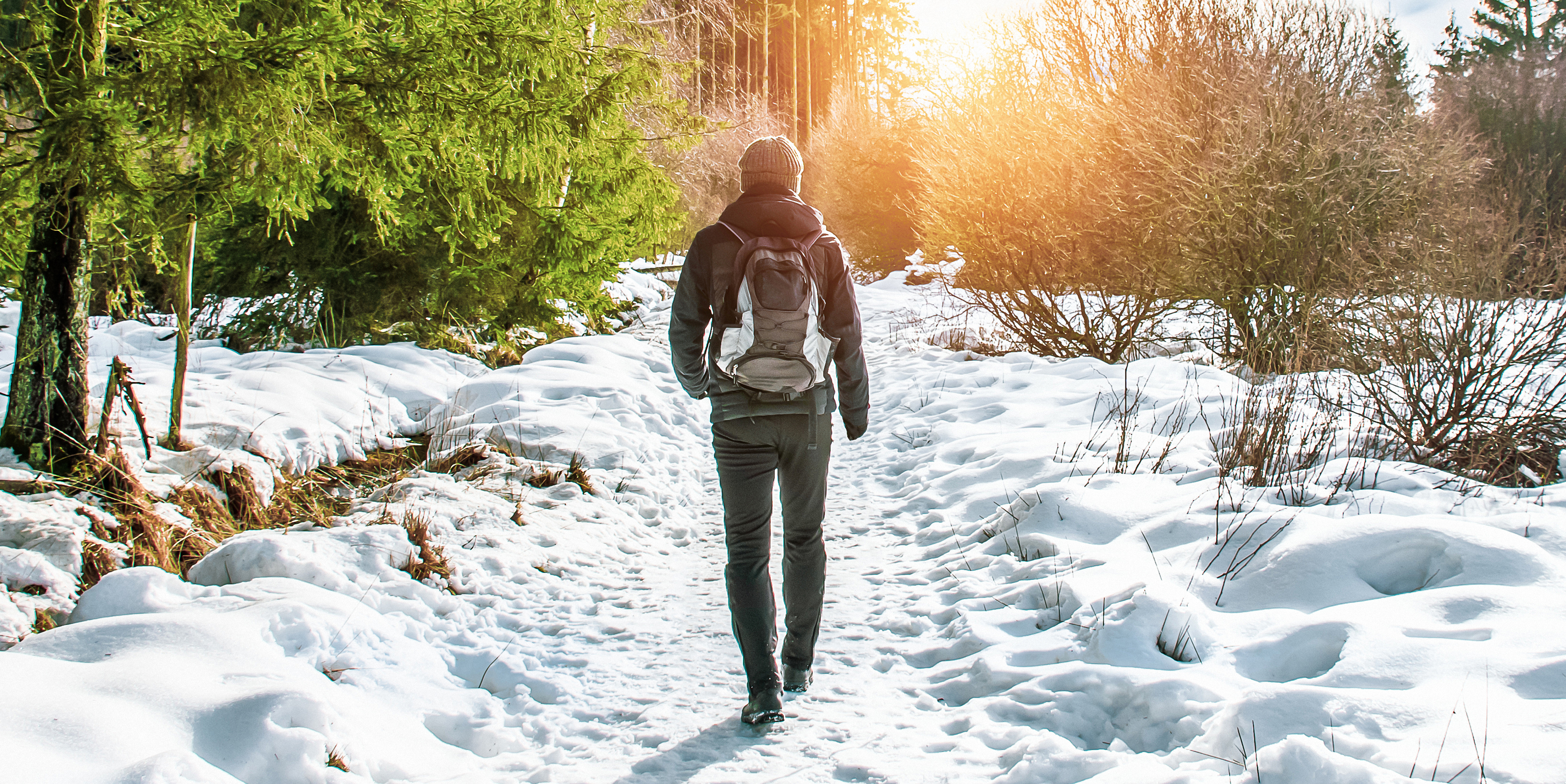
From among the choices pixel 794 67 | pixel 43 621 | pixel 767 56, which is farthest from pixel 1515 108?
pixel 43 621

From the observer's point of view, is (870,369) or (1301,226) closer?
(1301,226)

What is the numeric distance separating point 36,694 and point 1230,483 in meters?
5.17

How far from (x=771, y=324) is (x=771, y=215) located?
39 cm

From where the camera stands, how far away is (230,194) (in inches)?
152

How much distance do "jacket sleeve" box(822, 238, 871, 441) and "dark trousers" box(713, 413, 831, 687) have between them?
171mm

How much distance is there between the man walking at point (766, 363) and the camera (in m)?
2.62

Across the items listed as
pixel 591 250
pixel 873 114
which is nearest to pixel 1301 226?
pixel 591 250

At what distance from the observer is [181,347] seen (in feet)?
15.3

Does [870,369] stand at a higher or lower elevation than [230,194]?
lower

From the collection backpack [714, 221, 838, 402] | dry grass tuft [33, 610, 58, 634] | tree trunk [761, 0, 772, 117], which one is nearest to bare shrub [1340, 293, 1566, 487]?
backpack [714, 221, 838, 402]

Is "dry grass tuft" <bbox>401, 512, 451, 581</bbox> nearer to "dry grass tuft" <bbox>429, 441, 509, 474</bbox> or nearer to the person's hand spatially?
"dry grass tuft" <bbox>429, 441, 509, 474</bbox>

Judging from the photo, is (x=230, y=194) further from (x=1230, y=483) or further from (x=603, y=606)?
(x=1230, y=483)

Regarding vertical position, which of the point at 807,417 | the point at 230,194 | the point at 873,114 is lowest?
the point at 807,417

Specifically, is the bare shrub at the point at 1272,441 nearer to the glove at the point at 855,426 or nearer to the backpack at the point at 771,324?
the glove at the point at 855,426
